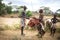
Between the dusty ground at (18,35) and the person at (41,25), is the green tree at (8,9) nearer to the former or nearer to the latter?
the dusty ground at (18,35)

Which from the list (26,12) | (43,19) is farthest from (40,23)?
(26,12)

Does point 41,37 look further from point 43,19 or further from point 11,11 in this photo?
point 11,11

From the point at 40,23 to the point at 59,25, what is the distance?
1.17 feet

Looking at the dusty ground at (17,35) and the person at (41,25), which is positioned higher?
the person at (41,25)

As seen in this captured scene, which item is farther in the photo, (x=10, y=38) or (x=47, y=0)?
(x=47, y=0)

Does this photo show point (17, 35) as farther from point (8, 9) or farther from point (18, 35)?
point (8, 9)

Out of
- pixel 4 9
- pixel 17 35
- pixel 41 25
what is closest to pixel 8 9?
pixel 4 9

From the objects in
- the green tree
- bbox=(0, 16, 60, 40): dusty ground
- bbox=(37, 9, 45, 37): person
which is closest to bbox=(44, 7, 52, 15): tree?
bbox=(37, 9, 45, 37): person

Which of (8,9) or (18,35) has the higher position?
(8,9)

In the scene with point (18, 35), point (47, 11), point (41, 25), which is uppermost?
point (47, 11)

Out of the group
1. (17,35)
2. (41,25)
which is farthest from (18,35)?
(41,25)

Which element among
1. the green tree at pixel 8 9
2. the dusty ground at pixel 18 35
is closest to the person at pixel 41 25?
the dusty ground at pixel 18 35

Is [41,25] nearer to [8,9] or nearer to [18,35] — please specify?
[18,35]

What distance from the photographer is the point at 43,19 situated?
3131 millimetres
